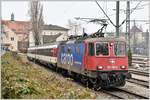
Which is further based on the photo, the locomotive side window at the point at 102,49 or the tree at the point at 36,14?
the tree at the point at 36,14

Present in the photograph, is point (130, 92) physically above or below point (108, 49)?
below

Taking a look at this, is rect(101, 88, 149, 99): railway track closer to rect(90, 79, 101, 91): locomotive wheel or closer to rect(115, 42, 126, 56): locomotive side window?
rect(90, 79, 101, 91): locomotive wheel

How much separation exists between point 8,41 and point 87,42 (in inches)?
3582

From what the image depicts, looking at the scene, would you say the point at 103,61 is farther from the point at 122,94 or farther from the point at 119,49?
the point at 122,94

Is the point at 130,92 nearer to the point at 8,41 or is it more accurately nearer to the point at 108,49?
the point at 108,49

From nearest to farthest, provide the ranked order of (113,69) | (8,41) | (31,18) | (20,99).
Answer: (20,99), (113,69), (31,18), (8,41)

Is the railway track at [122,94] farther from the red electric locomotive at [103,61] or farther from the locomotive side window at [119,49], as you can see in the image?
the locomotive side window at [119,49]

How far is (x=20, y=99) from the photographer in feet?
30.1

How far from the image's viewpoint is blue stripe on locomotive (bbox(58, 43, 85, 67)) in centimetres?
1894

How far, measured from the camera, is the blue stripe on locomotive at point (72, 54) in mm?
18938

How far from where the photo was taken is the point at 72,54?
68.7 feet

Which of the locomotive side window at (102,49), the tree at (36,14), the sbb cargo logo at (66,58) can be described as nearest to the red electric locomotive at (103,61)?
the locomotive side window at (102,49)

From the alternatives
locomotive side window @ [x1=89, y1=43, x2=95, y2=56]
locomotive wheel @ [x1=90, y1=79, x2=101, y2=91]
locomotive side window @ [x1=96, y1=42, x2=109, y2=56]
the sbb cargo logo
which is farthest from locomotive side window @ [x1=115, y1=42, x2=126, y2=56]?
the sbb cargo logo

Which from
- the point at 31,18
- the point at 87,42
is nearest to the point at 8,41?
the point at 31,18
